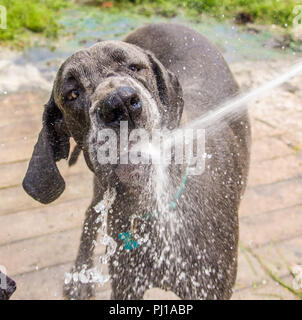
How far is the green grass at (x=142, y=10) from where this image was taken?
6.18m

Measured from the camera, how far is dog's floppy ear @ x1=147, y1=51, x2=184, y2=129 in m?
2.68

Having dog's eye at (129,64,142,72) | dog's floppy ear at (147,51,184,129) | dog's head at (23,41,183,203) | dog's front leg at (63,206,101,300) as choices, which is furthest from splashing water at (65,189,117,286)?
dog's eye at (129,64,142,72)

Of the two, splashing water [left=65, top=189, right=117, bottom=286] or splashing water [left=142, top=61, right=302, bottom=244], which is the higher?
splashing water [left=142, top=61, right=302, bottom=244]

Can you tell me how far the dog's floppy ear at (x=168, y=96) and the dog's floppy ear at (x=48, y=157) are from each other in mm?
622

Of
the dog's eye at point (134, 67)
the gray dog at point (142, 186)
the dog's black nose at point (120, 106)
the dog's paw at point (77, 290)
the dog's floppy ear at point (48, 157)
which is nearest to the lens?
the dog's black nose at point (120, 106)

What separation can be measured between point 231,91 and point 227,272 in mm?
1582

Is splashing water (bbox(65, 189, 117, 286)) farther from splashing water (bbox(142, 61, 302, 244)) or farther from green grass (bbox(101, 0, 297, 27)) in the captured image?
green grass (bbox(101, 0, 297, 27))

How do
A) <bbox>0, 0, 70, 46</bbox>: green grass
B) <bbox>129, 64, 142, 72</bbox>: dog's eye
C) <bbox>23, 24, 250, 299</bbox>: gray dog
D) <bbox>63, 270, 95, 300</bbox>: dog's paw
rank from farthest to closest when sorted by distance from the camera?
1. <bbox>0, 0, 70, 46</bbox>: green grass
2. <bbox>63, 270, 95, 300</bbox>: dog's paw
3. <bbox>129, 64, 142, 72</bbox>: dog's eye
4. <bbox>23, 24, 250, 299</bbox>: gray dog

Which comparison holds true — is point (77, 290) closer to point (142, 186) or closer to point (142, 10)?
point (142, 186)

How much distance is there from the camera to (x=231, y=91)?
362 centimetres

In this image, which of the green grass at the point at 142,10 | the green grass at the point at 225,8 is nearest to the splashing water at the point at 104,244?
the green grass at the point at 142,10

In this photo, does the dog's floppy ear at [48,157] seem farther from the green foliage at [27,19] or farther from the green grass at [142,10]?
the green foliage at [27,19]

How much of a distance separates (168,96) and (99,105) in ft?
2.24
